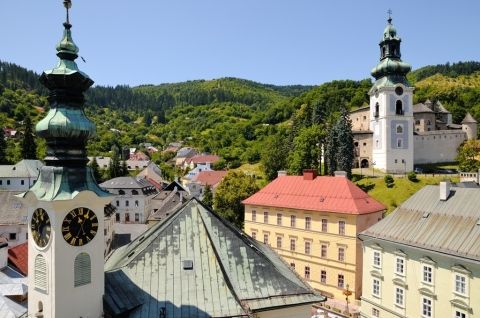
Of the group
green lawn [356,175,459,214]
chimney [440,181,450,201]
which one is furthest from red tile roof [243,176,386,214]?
green lawn [356,175,459,214]

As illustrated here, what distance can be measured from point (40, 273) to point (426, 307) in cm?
2538

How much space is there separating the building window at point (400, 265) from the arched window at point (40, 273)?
82.8ft

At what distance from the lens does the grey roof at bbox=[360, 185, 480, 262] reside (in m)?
26.9

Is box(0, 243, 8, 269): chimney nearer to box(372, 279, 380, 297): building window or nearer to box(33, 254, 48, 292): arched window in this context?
box(33, 254, 48, 292): arched window

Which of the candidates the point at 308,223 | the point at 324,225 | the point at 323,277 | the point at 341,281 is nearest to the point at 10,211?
the point at 308,223

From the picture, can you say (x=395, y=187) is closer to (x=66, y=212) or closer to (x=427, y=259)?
(x=427, y=259)

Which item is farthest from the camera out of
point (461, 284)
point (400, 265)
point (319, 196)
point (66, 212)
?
point (319, 196)

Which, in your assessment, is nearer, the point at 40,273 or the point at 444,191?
the point at 40,273

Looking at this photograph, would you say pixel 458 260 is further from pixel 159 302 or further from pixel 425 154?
pixel 425 154

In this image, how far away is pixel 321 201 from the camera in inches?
1658

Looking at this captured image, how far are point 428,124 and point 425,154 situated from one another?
1256 centimetres

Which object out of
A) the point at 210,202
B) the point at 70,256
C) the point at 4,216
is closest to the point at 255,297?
the point at 70,256

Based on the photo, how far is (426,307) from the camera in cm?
2872

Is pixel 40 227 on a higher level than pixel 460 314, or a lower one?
higher
